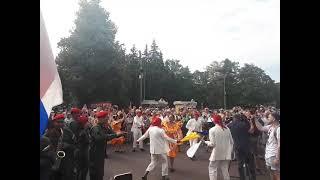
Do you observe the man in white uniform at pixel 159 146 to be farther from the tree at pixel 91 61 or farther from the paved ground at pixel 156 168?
the tree at pixel 91 61

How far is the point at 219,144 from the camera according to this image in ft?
30.6

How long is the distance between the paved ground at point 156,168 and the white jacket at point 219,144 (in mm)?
1935

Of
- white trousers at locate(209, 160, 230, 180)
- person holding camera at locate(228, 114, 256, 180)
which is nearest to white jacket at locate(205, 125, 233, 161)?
white trousers at locate(209, 160, 230, 180)

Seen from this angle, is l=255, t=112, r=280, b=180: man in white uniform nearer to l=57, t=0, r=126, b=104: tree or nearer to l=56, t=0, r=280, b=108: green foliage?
l=56, t=0, r=280, b=108: green foliage

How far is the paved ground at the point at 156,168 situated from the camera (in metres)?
11.4

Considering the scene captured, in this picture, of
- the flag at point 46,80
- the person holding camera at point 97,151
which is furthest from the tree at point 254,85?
the flag at point 46,80

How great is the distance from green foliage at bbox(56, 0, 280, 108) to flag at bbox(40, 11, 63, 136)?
22.5 meters

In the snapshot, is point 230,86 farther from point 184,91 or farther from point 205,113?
point 205,113

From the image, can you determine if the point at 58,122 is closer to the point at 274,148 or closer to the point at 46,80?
the point at 46,80
